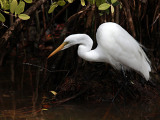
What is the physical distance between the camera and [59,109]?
351 centimetres

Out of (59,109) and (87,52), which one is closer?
(59,109)

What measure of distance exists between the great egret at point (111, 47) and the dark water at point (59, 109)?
0.53 m

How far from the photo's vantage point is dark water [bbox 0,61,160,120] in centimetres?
323

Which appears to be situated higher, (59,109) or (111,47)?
(111,47)

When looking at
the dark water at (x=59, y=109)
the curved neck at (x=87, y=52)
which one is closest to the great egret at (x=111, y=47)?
the curved neck at (x=87, y=52)

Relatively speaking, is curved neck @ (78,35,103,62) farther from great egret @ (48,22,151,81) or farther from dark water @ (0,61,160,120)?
dark water @ (0,61,160,120)

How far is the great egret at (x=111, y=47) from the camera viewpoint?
359 centimetres

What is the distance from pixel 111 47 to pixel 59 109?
0.99 meters

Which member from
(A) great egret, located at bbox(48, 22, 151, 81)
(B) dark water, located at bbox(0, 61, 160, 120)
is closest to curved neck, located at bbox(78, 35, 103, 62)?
(A) great egret, located at bbox(48, 22, 151, 81)

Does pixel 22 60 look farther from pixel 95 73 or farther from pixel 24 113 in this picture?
pixel 24 113

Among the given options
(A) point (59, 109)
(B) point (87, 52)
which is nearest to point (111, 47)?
(B) point (87, 52)

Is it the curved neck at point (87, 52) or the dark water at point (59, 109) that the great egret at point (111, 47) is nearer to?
the curved neck at point (87, 52)

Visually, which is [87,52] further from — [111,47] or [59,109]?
[59,109]

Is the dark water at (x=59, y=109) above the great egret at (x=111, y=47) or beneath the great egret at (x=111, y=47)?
beneath
